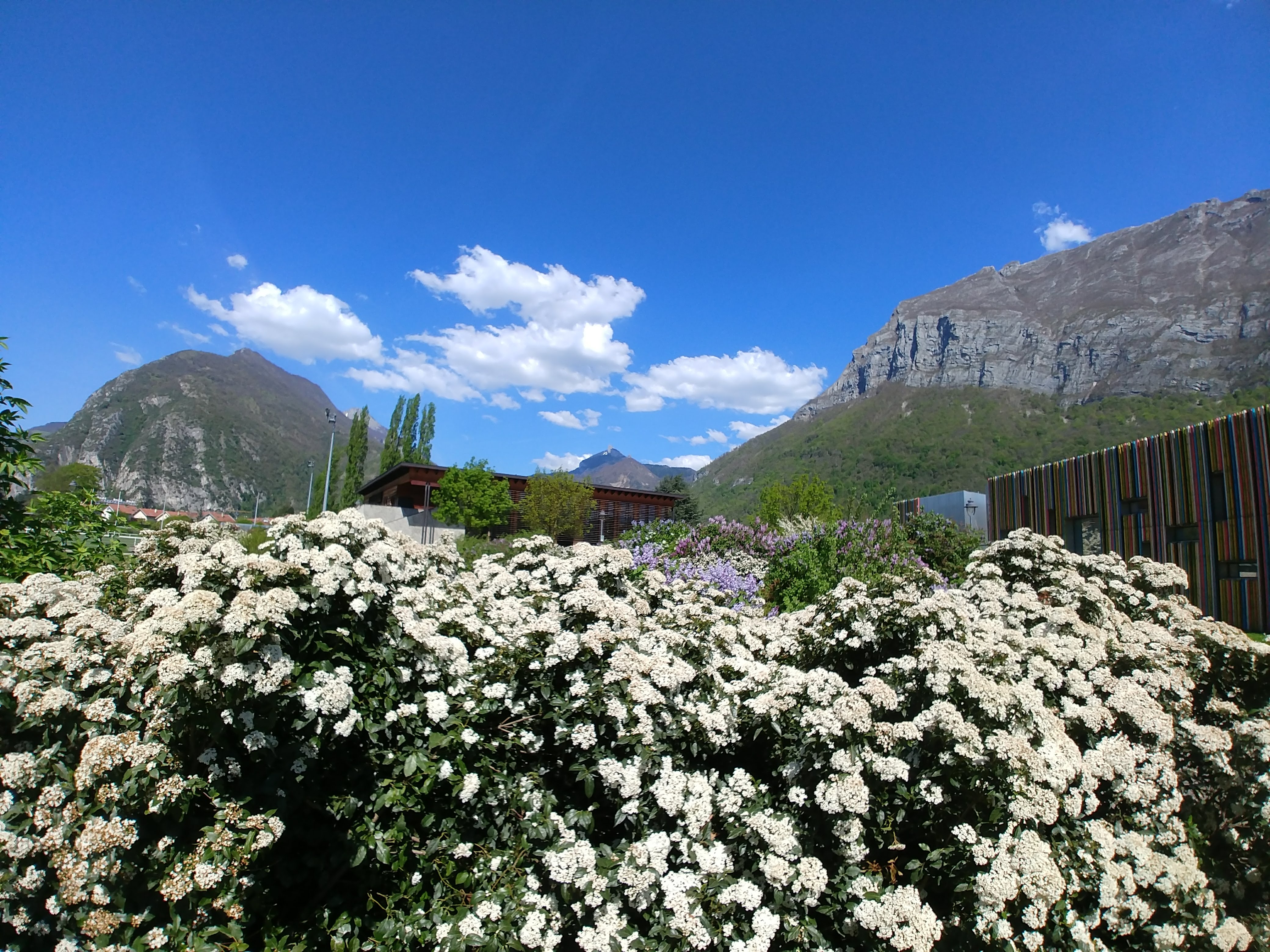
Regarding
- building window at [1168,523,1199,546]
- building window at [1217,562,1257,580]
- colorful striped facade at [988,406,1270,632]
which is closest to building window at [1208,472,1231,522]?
colorful striped facade at [988,406,1270,632]

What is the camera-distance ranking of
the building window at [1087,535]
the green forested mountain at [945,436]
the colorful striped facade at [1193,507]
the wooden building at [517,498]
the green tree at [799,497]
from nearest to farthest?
1. the colorful striped facade at [1193,507]
2. the building window at [1087,535]
3. the green tree at [799,497]
4. the wooden building at [517,498]
5. the green forested mountain at [945,436]

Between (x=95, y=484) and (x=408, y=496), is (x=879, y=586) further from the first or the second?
(x=408, y=496)

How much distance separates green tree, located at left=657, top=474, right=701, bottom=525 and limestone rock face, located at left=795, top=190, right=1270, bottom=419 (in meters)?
87.3

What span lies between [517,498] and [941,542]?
36.9 meters

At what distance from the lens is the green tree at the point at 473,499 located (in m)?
37.1

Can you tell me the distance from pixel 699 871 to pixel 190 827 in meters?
2.04

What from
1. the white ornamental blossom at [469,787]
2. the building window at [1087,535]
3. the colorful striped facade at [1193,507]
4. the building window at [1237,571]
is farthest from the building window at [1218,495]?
the white ornamental blossom at [469,787]

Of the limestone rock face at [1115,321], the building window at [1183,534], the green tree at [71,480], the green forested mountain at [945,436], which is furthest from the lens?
the limestone rock face at [1115,321]

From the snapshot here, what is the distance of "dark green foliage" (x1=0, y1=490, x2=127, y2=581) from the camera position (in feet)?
15.6

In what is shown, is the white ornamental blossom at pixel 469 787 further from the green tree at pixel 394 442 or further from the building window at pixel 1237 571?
the green tree at pixel 394 442

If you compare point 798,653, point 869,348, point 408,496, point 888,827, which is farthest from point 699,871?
point 869,348

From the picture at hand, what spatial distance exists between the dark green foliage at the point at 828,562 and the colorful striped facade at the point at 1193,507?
1026cm

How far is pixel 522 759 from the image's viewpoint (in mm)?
3164

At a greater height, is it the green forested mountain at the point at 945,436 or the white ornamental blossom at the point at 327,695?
the green forested mountain at the point at 945,436
